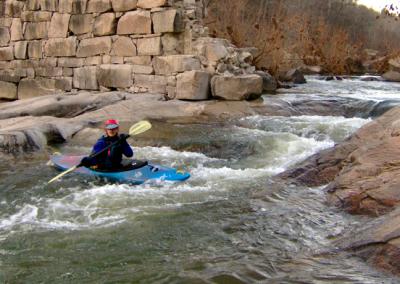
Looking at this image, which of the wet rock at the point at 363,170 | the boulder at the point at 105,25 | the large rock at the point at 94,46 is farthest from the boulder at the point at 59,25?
the wet rock at the point at 363,170

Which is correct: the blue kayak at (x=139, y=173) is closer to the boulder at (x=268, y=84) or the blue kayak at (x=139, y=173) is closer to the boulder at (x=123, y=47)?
the boulder at (x=123, y=47)

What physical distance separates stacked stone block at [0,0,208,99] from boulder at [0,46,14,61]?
0.08 ft

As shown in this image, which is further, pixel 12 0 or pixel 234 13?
pixel 234 13

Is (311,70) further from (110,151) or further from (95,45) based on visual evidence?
(110,151)

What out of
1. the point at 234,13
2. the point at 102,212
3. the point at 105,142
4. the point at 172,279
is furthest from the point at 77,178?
the point at 234,13

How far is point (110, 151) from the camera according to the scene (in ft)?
20.3

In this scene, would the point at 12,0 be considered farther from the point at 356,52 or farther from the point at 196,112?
the point at 356,52

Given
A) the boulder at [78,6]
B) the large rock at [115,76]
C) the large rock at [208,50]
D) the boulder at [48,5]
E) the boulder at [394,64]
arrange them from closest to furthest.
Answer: the large rock at [208,50] → the large rock at [115,76] → the boulder at [78,6] → the boulder at [48,5] → the boulder at [394,64]

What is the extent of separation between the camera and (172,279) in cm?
332

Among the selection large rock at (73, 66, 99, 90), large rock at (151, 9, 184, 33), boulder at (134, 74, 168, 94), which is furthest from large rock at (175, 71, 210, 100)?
large rock at (73, 66, 99, 90)

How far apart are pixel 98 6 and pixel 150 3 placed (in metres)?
1.44

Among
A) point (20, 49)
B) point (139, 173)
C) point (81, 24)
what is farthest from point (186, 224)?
point (20, 49)

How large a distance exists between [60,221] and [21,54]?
9005 millimetres

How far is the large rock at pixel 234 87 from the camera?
9.55 metres
